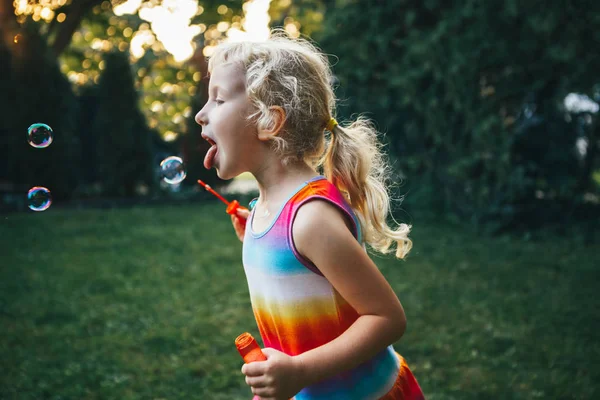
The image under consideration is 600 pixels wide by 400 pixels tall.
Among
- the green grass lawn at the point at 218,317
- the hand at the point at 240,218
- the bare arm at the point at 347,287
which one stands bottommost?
the green grass lawn at the point at 218,317

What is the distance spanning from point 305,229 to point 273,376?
1.00 feet

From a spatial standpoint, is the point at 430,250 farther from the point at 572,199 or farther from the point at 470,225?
the point at 572,199

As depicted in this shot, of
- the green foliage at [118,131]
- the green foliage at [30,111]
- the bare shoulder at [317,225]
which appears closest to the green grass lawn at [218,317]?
the bare shoulder at [317,225]

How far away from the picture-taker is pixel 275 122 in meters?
1.29

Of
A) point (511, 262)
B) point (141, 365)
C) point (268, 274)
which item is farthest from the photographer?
point (511, 262)

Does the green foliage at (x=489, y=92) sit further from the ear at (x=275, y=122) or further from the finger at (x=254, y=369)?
the finger at (x=254, y=369)

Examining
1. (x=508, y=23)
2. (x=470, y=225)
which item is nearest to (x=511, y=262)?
(x=470, y=225)

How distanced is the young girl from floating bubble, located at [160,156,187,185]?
85cm

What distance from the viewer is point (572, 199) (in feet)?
25.7

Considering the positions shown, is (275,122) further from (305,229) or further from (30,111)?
(30,111)

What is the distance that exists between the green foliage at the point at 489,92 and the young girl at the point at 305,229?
6.33m

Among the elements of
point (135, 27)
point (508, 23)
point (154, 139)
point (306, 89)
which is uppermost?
point (306, 89)

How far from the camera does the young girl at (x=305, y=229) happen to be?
3.76 ft

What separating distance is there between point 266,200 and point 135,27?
15.0 metres
